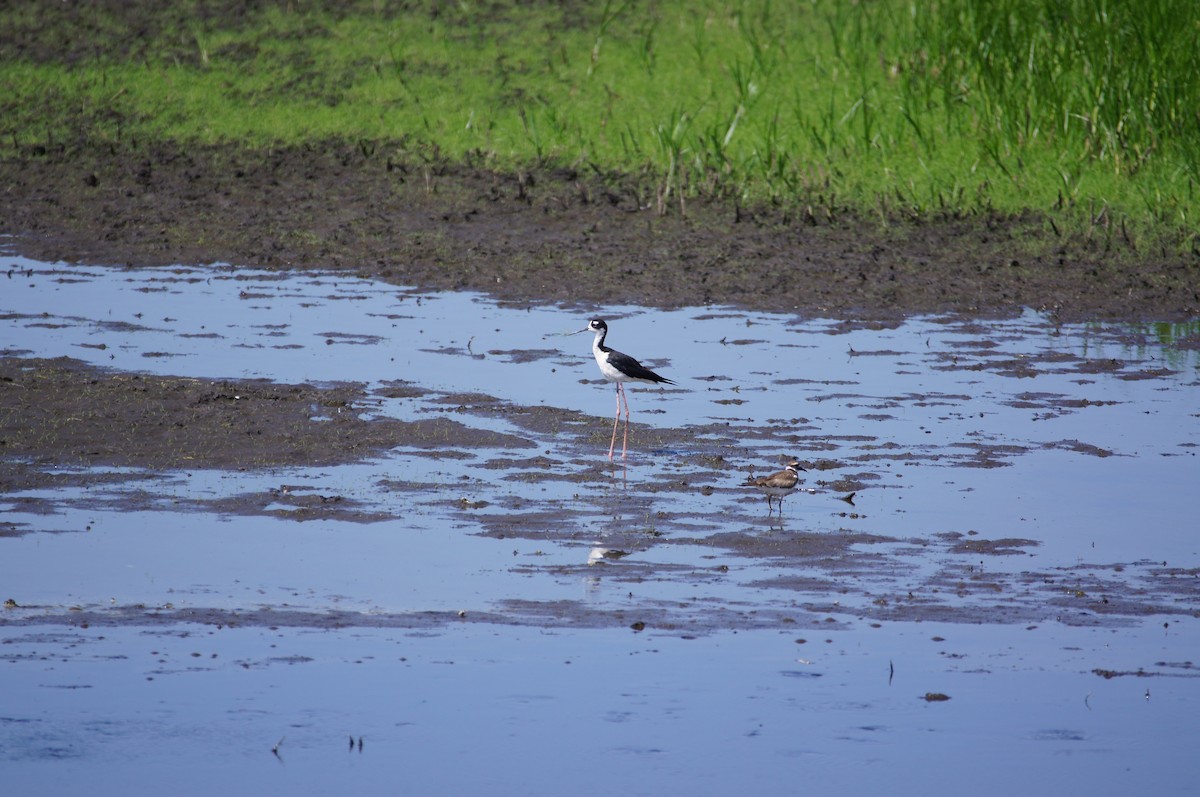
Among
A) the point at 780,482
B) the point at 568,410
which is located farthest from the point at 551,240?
the point at 780,482

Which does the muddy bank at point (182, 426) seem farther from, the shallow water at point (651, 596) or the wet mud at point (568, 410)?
the shallow water at point (651, 596)

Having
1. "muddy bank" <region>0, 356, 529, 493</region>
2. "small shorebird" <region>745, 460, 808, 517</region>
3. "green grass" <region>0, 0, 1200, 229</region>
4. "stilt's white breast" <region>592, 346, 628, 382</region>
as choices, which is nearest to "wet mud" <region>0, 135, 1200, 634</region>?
"muddy bank" <region>0, 356, 529, 493</region>

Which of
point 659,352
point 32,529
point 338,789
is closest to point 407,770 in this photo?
point 338,789

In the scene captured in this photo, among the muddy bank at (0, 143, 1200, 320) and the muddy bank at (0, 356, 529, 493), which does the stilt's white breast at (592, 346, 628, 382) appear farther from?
the muddy bank at (0, 143, 1200, 320)

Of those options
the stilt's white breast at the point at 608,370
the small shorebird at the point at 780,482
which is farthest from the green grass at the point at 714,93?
the small shorebird at the point at 780,482

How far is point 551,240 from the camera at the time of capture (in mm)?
18375

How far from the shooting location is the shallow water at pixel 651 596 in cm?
→ 665

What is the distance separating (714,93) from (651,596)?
15310 mm

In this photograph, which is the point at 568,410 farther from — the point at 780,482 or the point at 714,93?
the point at 714,93

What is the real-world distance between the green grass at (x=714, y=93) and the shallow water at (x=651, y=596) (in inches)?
260

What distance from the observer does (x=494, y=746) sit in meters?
6.69

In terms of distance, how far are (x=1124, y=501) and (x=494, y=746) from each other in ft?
16.4

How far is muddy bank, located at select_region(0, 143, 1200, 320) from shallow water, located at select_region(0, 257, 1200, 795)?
9.40ft

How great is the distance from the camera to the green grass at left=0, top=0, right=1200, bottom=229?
19891mm
